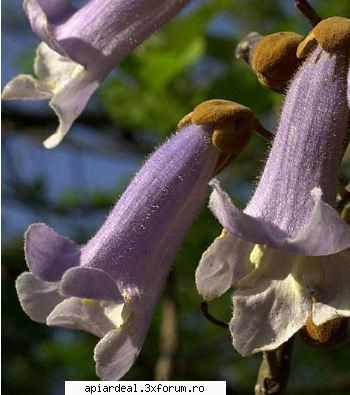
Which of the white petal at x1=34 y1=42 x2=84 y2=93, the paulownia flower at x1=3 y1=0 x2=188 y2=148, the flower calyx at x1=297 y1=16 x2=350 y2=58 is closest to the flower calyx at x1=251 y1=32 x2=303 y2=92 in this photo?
the flower calyx at x1=297 y1=16 x2=350 y2=58

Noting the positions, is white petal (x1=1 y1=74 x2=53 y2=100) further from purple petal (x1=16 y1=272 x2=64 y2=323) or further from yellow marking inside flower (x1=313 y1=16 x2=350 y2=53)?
yellow marking inside flower (x1=313 y1=16 x2=350 y2=53)

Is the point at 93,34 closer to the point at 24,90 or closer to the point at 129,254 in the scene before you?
the point at 24,90

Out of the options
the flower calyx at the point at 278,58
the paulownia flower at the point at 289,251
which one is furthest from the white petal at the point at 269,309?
the flower calyx at the point at 278,58

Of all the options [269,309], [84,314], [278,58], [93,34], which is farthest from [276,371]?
[93,34]

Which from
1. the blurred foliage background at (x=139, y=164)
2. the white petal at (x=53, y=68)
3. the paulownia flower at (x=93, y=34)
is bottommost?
the blurred foliage background at (x=139, y=164)

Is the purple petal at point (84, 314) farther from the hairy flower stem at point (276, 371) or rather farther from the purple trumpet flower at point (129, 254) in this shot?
the hairy flower stem at point (276, 371)

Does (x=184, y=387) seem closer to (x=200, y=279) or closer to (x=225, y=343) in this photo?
(x=200, y=279)

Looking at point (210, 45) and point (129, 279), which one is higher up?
point (129, 279)

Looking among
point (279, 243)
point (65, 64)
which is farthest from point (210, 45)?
point (279, 243)
